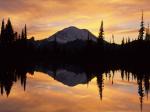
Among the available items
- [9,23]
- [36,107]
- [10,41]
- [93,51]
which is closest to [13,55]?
[10,41]

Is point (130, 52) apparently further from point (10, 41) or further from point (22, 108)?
point (22, 108)

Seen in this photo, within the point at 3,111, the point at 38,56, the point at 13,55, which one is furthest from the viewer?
the point at 38,56

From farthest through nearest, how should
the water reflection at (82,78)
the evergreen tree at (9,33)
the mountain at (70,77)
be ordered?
the evergreen tree at (9,33) → the mountain at (70,77) → the water reflection at (82,78)

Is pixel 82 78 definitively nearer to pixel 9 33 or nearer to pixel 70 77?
pixel 70 77

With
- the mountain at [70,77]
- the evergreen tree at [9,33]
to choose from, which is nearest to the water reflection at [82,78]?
the mountain at [70,77]

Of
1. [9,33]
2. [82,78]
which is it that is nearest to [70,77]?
[82,78]

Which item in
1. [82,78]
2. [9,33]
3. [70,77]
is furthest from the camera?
[9,33]

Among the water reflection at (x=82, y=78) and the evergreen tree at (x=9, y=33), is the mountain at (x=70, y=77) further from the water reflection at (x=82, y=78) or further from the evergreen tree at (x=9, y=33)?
the evergreen tree at (x=9, y=33)

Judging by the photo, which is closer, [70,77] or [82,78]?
[82,78]

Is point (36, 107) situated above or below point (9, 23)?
below

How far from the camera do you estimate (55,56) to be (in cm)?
16762

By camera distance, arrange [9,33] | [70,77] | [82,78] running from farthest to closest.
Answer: [9,33]
[70,77]
[82,78]

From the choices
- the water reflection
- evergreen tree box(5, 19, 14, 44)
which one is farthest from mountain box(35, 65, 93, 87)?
evergreen tree box(5, 19, 14, 44)

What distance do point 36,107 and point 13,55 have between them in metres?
96.1
